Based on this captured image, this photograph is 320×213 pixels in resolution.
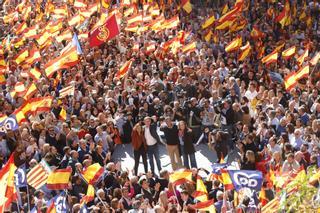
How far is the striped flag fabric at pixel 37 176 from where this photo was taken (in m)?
16.7

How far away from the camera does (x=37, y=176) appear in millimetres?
16812

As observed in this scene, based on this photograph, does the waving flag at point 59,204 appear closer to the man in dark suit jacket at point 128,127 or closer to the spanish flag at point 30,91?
the man in dark suit jacket at point 128,127

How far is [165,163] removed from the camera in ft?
72.2

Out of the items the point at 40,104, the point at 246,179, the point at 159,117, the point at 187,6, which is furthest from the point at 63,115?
the point at 187,6

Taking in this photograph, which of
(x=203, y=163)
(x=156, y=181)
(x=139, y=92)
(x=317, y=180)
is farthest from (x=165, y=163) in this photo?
(x=317, y=180)

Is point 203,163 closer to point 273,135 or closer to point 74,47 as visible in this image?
point 273,135

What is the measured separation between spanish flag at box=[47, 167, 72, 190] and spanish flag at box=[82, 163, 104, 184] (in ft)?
2.30

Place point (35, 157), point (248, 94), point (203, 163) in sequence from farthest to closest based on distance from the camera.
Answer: point (248, 94) → point (203, 163) → point (35, 157)

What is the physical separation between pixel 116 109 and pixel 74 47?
2.15 metres

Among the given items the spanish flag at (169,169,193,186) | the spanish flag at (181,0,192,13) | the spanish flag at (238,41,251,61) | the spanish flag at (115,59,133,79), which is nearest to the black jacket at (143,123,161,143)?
the spanish flag at (115,59,133,79)

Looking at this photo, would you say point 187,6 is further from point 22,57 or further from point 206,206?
point 206,206

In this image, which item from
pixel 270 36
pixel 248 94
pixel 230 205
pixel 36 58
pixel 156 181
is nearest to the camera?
pixel 230 205

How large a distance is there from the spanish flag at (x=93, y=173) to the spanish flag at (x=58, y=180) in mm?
700

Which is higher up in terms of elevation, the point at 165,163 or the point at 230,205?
the point at 230,205
